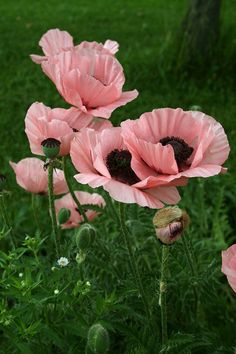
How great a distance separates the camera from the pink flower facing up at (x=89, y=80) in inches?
64.1

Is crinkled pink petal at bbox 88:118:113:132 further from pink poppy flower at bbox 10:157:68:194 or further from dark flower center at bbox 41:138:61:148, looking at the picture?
pink poppy flower at bbox 10:157:68:194

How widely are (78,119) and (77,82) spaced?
3.9 inches

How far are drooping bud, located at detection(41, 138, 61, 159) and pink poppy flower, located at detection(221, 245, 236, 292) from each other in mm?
428

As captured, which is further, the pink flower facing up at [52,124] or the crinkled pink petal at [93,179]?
the pink flower facing up at [52,124]

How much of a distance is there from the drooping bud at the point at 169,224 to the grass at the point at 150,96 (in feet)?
0.76

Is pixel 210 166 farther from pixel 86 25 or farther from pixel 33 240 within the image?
pixel 86 25

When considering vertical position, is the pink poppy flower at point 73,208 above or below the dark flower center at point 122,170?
below

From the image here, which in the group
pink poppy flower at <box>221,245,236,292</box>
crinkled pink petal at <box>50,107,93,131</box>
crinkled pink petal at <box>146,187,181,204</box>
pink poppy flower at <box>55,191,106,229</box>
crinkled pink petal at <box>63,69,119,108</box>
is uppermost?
crinkled pink petal at <box>63,69,119,108</box>

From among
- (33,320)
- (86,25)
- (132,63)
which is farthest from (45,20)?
(33,320)

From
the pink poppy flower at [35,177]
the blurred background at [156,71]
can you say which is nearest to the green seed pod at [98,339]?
the pink poppy flower at [35,177]

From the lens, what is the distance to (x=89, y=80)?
5.32ft

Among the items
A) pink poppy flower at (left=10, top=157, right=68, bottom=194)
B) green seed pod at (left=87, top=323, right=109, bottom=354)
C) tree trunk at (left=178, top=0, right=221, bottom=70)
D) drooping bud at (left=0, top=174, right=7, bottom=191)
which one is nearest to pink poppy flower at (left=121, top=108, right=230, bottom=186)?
green seed pod at (left=87, top=323, right=109, bottom=354)

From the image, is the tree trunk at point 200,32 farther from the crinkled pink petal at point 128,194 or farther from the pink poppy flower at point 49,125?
the crinkled pink petal at point 128,194

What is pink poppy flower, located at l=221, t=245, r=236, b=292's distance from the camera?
1386 millimetres
